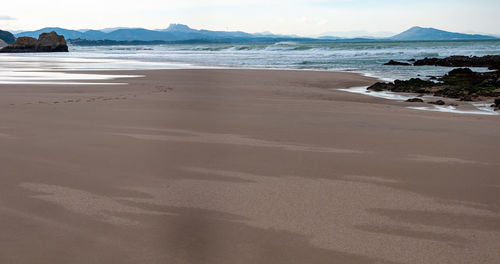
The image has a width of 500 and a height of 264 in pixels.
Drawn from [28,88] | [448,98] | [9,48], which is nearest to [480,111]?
[448,98]

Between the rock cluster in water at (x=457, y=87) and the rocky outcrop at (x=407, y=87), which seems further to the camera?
the rocky outcrop at (x=407, y=87)

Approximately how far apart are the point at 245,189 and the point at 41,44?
7005cm

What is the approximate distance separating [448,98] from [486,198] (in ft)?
26.8

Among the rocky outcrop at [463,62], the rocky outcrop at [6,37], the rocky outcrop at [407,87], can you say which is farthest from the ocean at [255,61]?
the rocky outcrop at [6,37]

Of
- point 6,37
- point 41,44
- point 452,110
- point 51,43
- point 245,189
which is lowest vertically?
point 452,110

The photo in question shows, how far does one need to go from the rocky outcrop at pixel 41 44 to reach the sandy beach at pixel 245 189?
64.1 m

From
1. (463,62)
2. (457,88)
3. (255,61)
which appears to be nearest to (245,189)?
(457,88)

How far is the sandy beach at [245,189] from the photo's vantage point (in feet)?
8.63

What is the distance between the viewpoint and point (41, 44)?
66.6 metres

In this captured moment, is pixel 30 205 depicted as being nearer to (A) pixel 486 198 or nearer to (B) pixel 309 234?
(B) pixel 309 234

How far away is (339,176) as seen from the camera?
4.03 metres

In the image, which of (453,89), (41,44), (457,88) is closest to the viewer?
(453,89)

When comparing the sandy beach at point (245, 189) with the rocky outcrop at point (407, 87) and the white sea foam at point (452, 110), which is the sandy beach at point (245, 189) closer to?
the white sea foam at point (452, 110)

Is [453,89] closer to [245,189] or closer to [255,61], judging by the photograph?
[245,189]
